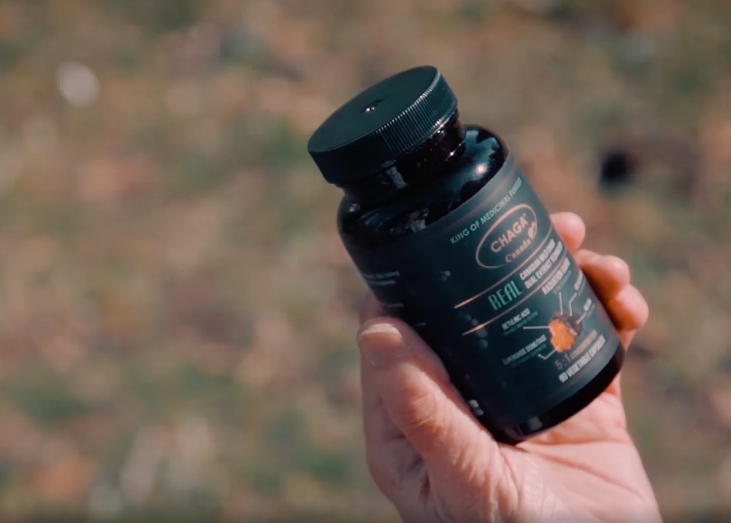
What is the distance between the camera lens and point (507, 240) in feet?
4.19

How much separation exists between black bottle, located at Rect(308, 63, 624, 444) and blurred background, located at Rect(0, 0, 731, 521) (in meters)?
1.26

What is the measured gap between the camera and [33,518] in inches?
93.0

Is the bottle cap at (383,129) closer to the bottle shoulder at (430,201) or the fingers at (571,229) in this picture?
the bottle shoulder at (430,201)

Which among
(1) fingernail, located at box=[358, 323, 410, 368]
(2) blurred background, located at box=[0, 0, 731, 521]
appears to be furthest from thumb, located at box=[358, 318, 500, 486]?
(2) blurred background, located at box=[0, 0, 731, 521]

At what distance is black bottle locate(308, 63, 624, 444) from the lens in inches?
49.4

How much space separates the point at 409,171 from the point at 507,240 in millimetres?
204

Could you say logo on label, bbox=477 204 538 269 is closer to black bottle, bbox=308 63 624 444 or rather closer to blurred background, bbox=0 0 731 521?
black bottle, bbox=308 63 624 444

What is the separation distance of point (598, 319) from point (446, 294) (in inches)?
13.3

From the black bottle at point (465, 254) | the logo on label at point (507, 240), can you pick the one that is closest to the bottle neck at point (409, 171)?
the black bottle at point (465, 254)

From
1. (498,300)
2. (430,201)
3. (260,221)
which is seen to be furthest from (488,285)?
(260,221)

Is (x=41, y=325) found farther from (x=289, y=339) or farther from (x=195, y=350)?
(x=289, y=339)

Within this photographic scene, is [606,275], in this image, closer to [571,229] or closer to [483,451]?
[571,229]

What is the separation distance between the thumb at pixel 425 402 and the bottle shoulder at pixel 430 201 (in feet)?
0.54

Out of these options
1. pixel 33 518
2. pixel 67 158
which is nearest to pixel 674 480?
pixel 33 518
